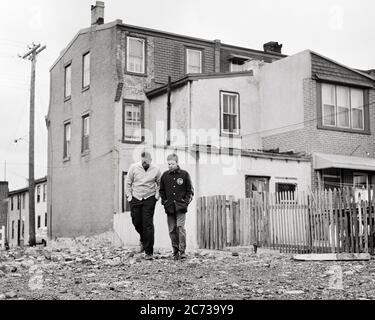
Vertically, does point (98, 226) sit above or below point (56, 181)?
below

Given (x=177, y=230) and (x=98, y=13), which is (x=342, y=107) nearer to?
(x=98, y=13)

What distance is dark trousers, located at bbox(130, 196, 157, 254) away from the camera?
38.9ft

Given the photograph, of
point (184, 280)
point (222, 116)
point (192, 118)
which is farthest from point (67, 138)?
point (184, 280)

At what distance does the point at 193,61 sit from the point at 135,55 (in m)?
3.01

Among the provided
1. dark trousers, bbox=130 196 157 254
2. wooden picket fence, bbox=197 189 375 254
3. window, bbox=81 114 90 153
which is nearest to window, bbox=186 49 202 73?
window, bbox=81 114 90 153

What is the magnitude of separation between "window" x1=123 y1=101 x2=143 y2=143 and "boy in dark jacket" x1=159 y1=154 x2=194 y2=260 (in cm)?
1516

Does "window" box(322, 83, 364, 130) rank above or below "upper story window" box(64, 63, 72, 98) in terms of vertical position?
below

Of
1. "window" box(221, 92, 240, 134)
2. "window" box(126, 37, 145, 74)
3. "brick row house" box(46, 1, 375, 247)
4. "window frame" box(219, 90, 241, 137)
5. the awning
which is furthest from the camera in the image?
"window" box(126, 37, 145, 74)

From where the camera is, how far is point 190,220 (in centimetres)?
1853

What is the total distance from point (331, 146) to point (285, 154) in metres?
2.41

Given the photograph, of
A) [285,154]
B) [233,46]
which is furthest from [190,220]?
[233,46]

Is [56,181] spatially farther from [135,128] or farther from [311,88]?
[311,88]

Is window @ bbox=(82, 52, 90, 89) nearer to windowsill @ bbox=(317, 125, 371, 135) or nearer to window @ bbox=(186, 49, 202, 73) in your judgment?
window @ bbox=(186, 49, 202, 73)

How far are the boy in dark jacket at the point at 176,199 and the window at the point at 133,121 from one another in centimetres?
1516
